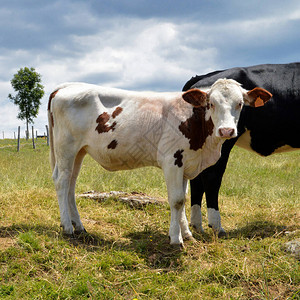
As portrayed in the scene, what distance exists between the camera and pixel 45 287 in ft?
13.5

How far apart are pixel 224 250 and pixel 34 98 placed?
4170cm

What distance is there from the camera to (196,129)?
498 cm

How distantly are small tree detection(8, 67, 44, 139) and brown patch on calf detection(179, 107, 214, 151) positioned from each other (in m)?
40.9

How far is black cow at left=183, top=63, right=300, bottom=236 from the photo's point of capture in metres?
5.95

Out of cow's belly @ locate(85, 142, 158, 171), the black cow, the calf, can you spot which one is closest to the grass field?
the calf

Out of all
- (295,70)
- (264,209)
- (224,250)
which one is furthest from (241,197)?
(224,250)

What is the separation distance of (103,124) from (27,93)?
40.6 meters

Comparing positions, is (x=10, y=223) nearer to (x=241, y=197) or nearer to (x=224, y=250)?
(x=224, y=250)

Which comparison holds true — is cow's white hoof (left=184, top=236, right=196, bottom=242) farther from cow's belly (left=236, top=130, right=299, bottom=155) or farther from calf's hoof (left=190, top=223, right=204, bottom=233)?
cow's belly (left=236, top=130, right=299, bottom=155)

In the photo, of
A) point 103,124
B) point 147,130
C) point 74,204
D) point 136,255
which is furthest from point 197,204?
point 103,124

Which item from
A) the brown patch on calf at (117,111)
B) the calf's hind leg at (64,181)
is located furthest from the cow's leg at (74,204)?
the brown patch on calf at (117,111)

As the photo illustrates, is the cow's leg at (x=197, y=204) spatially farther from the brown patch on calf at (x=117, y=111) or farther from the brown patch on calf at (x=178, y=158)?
the brown patch on calf at (x=117, y=111)

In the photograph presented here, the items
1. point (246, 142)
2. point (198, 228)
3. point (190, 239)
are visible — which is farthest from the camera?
point (246, 142)

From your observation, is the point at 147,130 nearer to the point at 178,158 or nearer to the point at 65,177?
the point at 178,158
